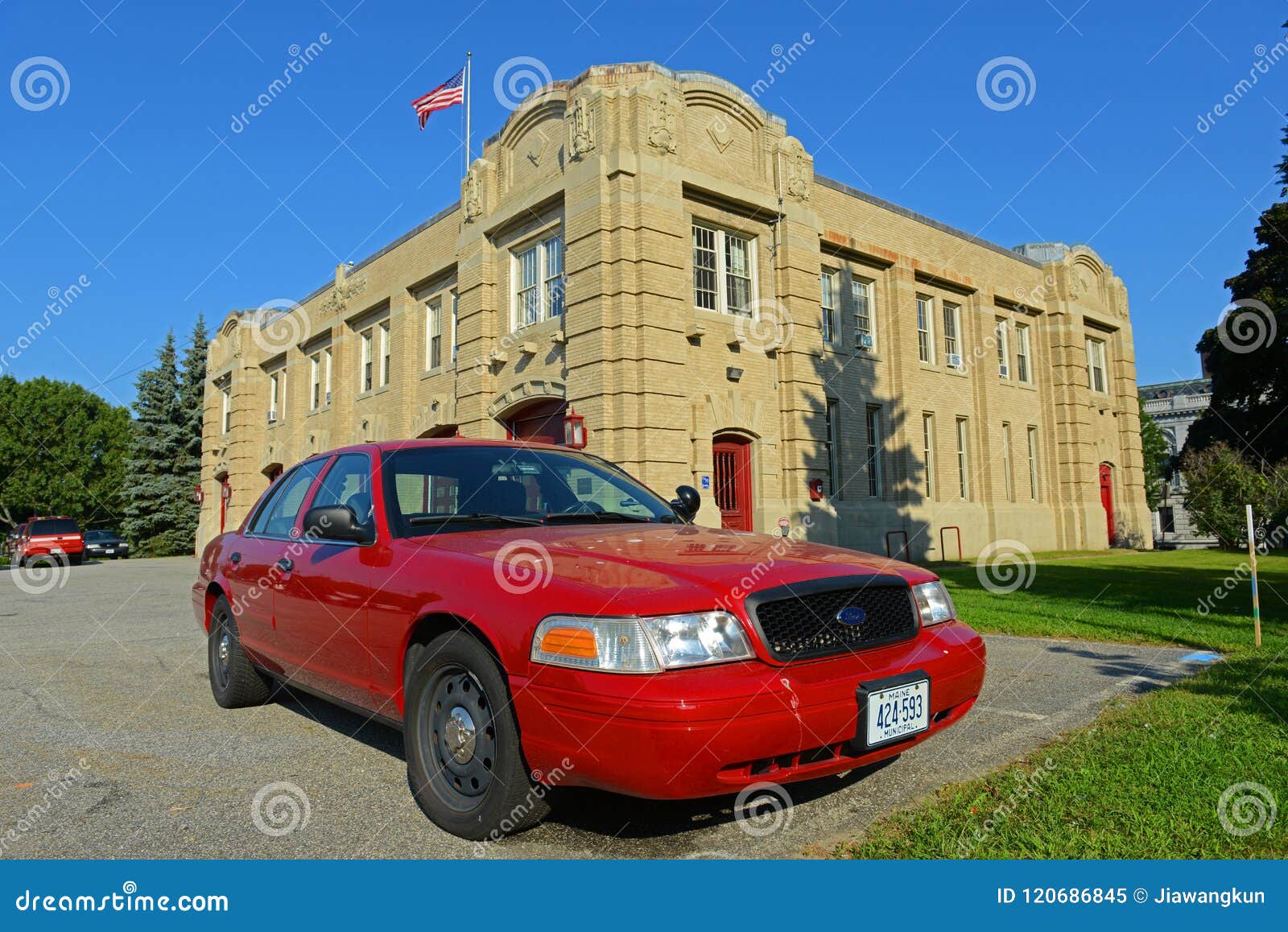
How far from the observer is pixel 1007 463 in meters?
23.3

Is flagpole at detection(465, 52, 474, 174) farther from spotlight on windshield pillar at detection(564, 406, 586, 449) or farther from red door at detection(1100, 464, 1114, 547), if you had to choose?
red door at detection(1100, 464, 1114, 547)

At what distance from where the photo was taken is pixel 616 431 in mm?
14422

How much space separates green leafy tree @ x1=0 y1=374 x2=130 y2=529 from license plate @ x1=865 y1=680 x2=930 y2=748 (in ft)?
195

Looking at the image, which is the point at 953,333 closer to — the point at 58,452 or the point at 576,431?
the point at 576,431

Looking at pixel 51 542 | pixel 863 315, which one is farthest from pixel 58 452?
pixel 863 315

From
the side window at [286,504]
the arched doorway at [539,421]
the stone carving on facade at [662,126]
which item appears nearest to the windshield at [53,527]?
the arched doorway at [539,421]

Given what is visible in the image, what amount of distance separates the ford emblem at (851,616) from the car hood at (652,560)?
0.15m

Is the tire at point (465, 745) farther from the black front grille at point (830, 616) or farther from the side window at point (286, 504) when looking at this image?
the side window at point (286, 504)

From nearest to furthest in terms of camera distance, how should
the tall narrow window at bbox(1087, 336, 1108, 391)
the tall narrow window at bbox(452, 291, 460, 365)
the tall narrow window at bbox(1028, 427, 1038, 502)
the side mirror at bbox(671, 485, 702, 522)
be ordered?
the side mirror at bbox(671, 485, 702, 522)
the tall narrow window at bbox(452, 291, 460, 365)
the tall narrow window at bbox(1028, 427, 1038, 502)
the tall narrow window at bbox(1087, 336, 1108, 391)

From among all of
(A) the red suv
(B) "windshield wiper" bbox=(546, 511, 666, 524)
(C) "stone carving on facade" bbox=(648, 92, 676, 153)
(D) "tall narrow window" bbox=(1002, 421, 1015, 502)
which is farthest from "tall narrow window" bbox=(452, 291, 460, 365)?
(A) the red suv

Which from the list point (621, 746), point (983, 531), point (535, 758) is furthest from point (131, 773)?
point (983, 531)

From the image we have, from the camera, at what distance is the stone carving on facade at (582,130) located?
15.3 m

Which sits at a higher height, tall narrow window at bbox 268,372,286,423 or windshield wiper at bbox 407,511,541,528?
tall narrow window at bbox 268,372,286,423

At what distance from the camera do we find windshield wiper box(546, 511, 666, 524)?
4223mm
